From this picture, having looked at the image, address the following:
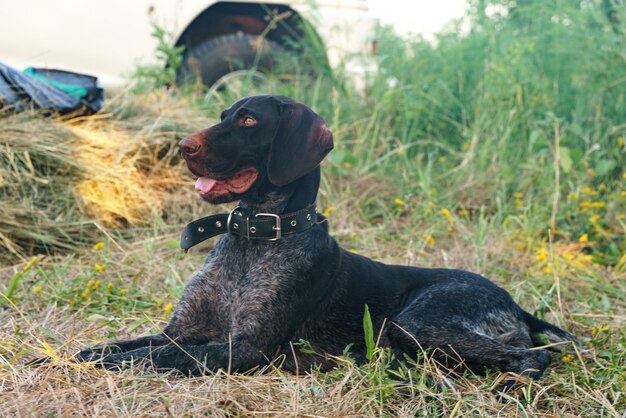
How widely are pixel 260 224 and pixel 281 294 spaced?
29 cm

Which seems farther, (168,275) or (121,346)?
(168,275)

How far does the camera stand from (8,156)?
4613 mm

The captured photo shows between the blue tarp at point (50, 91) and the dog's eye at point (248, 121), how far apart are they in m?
2.47

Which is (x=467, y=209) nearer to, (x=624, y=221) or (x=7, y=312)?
(x=624, y=221)

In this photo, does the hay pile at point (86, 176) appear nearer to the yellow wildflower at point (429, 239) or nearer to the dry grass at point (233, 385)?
the dry grass at point (233, 385)

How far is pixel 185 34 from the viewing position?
6371 millimetres

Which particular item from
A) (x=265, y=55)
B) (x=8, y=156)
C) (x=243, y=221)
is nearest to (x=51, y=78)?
(x=8, y=156)

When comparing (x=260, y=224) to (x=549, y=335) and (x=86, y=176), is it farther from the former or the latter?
(x=86, y=176)

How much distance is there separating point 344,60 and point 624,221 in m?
2.62

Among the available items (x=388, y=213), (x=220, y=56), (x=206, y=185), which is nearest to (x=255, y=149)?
(x=206, y=185)

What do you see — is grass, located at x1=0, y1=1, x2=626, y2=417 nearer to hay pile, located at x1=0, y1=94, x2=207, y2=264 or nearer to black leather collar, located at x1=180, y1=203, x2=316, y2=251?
hay pile, located at x1=0, y1=94, x2=207, y2=264

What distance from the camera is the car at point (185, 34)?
5.43m

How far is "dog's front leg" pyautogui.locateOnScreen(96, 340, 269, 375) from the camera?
2.80 meters

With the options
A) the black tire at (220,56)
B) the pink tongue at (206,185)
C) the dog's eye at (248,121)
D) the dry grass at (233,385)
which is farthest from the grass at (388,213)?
the dog's eye at (248,121)
